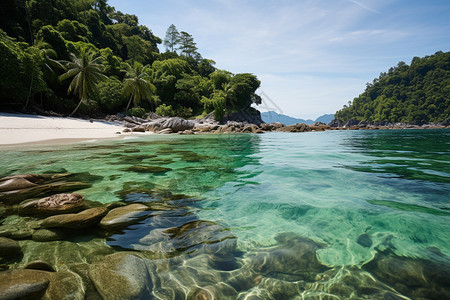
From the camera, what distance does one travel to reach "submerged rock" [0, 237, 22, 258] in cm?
211

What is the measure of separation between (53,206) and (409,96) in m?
146

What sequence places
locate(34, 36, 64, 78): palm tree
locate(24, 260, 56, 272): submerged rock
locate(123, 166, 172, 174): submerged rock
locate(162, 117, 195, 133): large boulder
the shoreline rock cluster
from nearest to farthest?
locate(24, 260, 56, 272): submerged rock
locate(123, 166, 172, 174): submerged rock
locate(162, 117, 195, 133): large boulder
locate(34, 36, 64, 78): palm tree
the shoreline rock cluster

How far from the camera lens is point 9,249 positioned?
2160mm

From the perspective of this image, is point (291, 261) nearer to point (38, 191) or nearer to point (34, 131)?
point (38, 191)

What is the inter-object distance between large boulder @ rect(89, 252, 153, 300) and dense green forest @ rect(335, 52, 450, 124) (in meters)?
123

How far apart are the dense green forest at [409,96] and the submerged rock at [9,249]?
123 metres

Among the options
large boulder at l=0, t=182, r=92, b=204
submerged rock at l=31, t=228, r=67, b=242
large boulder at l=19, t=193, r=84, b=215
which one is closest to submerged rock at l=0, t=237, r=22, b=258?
submerged rock at l=31, t=228, r=67, b=242

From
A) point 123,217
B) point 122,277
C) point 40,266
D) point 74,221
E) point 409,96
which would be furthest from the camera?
point 409,96

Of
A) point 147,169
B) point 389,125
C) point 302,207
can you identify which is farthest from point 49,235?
point 389,125

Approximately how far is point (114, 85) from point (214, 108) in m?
21.8

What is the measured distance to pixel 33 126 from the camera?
18.7 meters

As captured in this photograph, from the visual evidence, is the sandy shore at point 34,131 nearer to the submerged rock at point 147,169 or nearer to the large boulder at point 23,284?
the submerged rock at point 147,169

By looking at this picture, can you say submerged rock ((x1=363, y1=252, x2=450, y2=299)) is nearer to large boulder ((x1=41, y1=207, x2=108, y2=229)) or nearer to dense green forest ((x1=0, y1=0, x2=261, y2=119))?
large boulder ((x1=41, y1=207, x2=108, y2=229))

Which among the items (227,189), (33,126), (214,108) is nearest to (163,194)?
(227,189)
